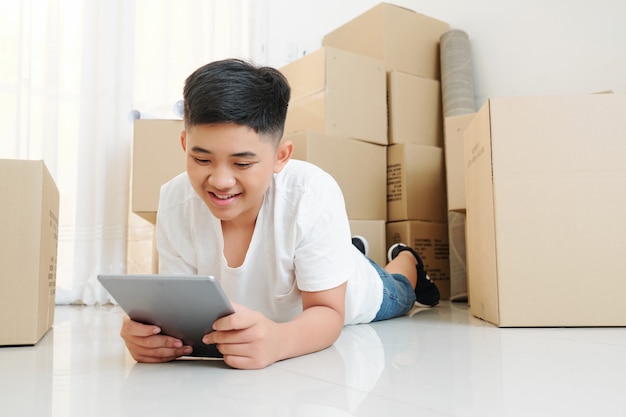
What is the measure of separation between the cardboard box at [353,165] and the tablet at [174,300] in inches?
38.4

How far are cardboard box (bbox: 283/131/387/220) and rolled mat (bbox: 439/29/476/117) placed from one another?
30cm

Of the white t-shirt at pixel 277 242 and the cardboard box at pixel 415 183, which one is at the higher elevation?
the cardboard box at pixel 415 183

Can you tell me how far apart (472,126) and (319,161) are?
54 centimetres

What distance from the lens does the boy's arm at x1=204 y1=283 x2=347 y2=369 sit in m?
Result: 0.65

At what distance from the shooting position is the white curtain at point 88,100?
70.8 inches

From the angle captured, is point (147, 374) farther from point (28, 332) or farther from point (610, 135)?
point (610, 135)

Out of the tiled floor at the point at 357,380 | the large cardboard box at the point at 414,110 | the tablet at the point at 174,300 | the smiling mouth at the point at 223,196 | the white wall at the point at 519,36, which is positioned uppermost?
the white wall at the point at 519,36

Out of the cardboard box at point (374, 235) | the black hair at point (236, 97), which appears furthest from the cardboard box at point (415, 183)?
the black hair at point (236, 97)

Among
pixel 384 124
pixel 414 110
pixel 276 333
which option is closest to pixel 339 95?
pixel 384 124

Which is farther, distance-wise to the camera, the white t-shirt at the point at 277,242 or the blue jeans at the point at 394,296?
the blue jeans at the point at 394,296

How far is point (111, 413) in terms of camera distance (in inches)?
20.2

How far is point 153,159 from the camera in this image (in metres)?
1.71

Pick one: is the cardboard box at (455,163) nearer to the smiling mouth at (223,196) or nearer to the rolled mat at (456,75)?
the rolled mat at (456,75)

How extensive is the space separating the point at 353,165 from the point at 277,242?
0.95 metres
